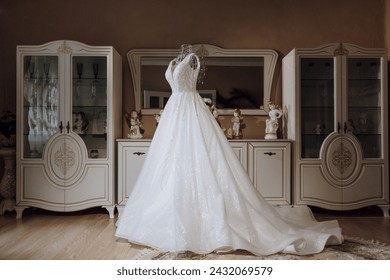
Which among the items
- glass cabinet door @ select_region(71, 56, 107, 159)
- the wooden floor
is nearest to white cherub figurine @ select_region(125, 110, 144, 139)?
glass cabinet door @ select_region(71, 56, 107, 159)

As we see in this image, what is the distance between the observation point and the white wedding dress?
2586mm

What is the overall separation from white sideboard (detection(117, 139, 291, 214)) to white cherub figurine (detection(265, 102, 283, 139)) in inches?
8.0

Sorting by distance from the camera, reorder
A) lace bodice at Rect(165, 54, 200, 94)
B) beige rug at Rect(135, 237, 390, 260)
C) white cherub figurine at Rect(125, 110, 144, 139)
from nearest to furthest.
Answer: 1. beige rug at Rect(135, 237, 390, 260)
2. lace bodice at Rect(165, 54, 200, 94)
3. white cherub figurine at Rect(125, 110, 144, 139)

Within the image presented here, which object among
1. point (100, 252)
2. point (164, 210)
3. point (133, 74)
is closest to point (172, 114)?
point (164, 210)

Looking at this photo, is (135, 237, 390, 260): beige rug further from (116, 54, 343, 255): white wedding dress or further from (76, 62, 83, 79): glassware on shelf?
(76, 62, 83, 79): glassware on shelf

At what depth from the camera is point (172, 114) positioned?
10.4 ft

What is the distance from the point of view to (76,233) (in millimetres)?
3322

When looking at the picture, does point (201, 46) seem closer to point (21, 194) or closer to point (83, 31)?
point (83, 31)

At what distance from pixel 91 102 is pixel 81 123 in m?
→ 0.23

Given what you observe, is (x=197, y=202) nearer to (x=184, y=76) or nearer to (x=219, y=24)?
(x=184, y=76)

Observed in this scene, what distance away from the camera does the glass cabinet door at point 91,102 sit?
3.97 m

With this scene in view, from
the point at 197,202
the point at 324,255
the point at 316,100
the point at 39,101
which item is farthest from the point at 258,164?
the point at 39,101

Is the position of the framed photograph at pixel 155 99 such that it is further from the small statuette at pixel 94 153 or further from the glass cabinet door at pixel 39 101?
the glass cabinet door at pixel 39 101

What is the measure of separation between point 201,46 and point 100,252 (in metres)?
2.49
